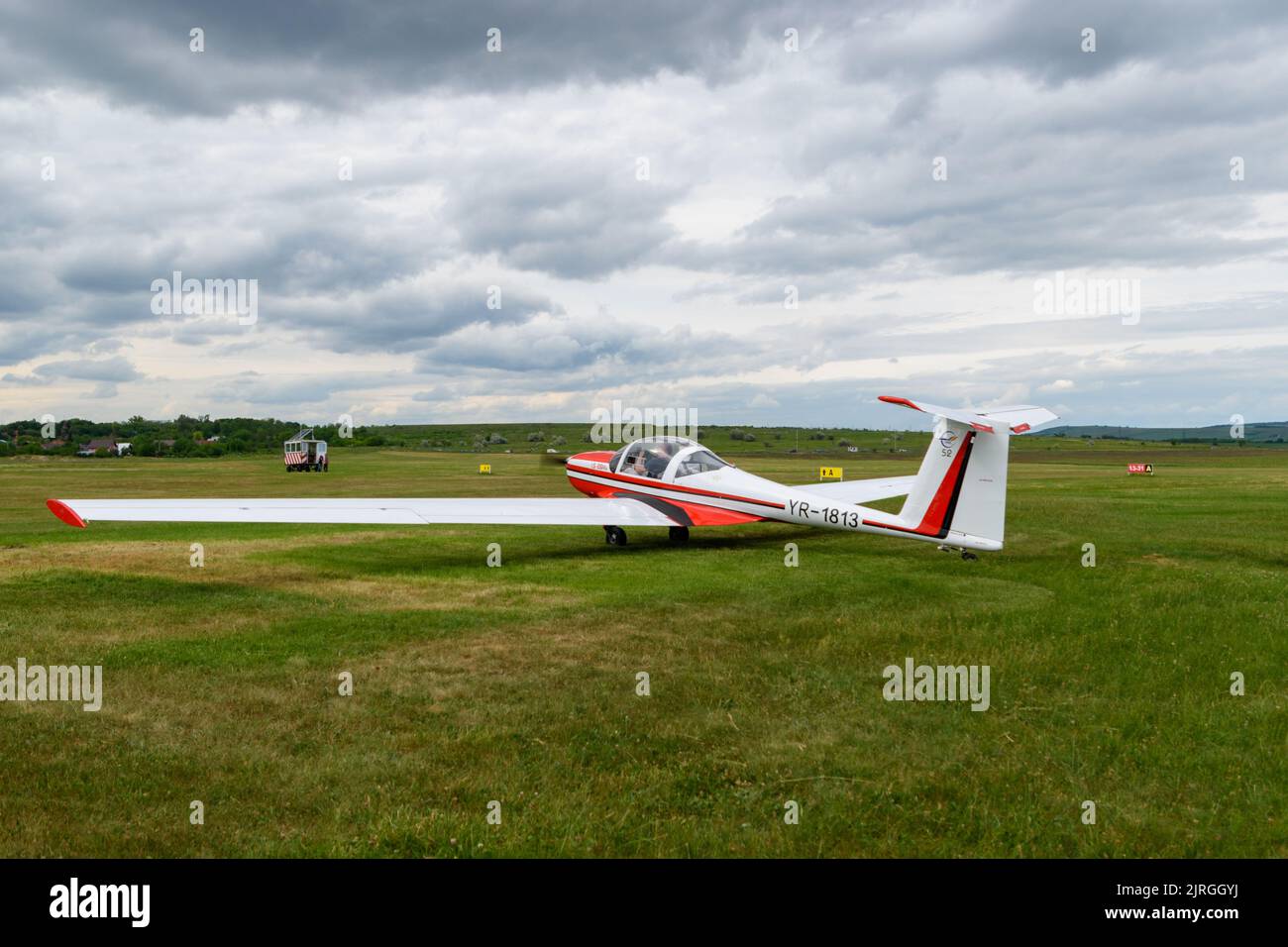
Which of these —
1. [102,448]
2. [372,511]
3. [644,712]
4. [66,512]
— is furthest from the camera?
[102,448]

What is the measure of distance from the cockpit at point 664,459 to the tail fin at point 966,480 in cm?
521

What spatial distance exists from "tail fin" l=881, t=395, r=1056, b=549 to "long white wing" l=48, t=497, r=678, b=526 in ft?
19.5

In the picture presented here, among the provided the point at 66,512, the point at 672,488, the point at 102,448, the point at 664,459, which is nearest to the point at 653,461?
the point at 664,459

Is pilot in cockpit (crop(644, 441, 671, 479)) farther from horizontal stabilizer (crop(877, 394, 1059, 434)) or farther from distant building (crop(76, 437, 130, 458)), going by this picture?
distant building (crop(76, 437, 130, 458))

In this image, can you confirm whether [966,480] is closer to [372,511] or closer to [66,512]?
[372,511]

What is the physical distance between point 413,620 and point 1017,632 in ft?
27.1

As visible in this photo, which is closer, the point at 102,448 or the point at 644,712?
the point at 644,712

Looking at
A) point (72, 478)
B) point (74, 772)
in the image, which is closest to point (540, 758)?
point (74, 772)

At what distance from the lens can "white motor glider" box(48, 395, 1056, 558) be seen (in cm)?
1421

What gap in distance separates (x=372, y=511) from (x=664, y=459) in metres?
7.14

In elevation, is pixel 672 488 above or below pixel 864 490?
above

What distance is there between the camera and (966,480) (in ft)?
47.6

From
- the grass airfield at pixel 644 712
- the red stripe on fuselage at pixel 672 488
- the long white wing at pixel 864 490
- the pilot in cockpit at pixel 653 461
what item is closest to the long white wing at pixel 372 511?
the red stripe on fuselage at pixel 672 488

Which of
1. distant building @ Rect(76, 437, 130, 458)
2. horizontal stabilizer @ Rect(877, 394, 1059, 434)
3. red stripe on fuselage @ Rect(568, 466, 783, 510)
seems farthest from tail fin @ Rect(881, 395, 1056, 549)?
distant building @ Rect(76, 437, 130, 458)
